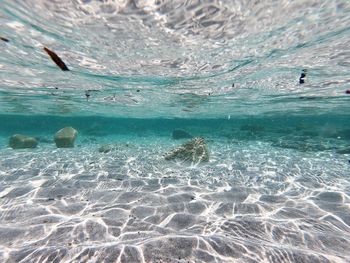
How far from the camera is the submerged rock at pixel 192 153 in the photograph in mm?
13127

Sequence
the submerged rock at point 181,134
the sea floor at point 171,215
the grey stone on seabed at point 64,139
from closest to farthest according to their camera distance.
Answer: the sea floor at point 171,215 → the grey stone on seabed at point 64,139 → the submerged rock at point 181,134

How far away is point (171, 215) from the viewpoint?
17.9 ft

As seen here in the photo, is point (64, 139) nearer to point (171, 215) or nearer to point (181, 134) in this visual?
point (181, 134)

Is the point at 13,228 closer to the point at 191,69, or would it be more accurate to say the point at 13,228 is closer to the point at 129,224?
the point at 129,224

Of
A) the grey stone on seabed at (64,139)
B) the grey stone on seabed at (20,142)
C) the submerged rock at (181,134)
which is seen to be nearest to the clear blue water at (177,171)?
the grey stone on seabed at (64,139)

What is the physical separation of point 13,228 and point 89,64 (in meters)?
11.3

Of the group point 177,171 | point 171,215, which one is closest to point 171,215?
point 171,215

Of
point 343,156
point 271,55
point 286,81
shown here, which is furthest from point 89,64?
point 343,156

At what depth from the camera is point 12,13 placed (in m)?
8.09

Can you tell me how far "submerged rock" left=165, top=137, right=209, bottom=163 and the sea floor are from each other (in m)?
2.27

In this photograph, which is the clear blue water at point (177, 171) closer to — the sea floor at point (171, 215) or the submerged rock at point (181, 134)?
the sea floor at point (171, 215)

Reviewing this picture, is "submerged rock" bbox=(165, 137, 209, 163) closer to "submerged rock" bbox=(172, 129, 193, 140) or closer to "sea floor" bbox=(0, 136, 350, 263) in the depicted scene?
"sea floor" bbox=(0, 136, 350, 263)

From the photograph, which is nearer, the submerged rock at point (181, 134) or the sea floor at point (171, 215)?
the sea floor at point (171, 215)

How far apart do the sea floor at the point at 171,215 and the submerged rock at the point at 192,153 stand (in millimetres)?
2272
